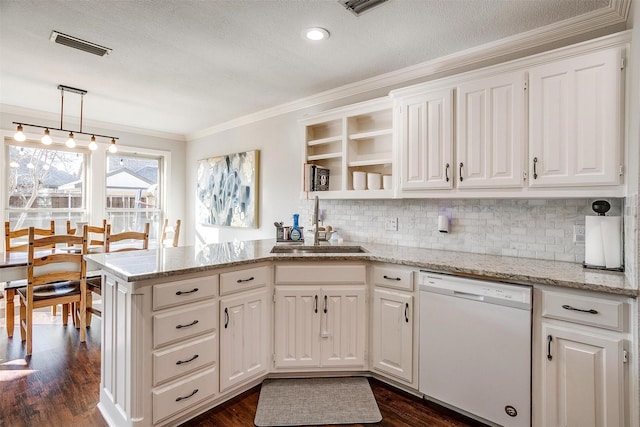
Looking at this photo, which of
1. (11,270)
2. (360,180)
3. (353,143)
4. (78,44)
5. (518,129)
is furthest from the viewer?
(353,143)

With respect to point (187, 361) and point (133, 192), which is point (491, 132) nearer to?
point (187, 361)

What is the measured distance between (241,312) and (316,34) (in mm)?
1953

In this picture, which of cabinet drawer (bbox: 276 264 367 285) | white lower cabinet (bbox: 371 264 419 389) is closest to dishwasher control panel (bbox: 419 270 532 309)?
white lower cabinet (bbox: 371 264 419 389)

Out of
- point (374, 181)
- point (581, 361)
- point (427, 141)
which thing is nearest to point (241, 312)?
point (374, 181)

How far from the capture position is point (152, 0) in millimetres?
1952

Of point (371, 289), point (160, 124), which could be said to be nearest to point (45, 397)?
point (371, 289)

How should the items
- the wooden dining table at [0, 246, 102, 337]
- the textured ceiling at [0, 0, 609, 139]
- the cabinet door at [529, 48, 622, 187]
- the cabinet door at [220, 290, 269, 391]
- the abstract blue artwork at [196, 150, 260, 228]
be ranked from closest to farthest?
the cabinet door at [529, 48, 622, 187] → the textured ceiling at [0, 0, 609, 139] → the cabinet door at [220, 290, 269, 391] → the wooden dining table at [0, 246, 102, 337] → the abstract blue artwork at [196, 150, 260, 228]

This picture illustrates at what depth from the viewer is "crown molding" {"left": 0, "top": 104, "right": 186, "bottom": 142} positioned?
13.3 ft

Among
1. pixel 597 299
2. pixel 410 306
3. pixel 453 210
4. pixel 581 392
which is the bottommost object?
pixel 581 392

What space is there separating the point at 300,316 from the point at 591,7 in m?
2.68

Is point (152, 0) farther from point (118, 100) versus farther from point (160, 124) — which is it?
point (160, 124)

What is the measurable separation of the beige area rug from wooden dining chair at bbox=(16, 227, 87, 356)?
2026mm

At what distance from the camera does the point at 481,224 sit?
8.31ft

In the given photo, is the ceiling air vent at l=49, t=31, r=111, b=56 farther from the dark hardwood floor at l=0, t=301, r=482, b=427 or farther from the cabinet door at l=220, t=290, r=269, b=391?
the dark hardwood floor at l=0, t=301, r=482, b=427
